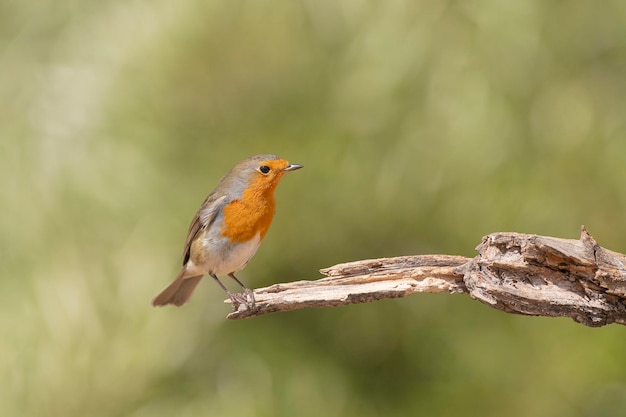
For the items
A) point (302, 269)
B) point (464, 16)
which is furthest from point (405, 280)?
point (464, 16)

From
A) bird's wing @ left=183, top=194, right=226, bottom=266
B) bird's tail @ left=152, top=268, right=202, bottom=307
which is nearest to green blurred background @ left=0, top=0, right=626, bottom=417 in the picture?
bird's tail @ left=152, top=268, right=202, bottom=307

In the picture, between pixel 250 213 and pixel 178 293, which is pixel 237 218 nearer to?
pixel 250 213

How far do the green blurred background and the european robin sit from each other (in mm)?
975

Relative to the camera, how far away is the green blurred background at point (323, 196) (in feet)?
9.72

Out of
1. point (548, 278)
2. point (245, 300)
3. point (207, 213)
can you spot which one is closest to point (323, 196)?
point (207, 213)

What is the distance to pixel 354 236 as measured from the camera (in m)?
3.06

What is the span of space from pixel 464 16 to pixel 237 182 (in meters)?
1.74

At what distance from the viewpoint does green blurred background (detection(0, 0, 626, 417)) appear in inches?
117

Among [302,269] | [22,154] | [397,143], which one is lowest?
[302,269]

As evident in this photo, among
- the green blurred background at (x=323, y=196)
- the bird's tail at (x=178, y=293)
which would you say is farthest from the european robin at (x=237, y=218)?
the green blurred background at (x=323, y=196)

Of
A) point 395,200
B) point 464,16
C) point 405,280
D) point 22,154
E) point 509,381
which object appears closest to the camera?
point 405,280

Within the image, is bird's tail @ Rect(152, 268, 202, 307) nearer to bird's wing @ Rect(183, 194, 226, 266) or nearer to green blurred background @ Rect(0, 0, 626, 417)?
bird's wing @ Rect(183, 194, 226, 266)

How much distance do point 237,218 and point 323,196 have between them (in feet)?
3.74

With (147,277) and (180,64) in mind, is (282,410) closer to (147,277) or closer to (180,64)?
(147,277)
